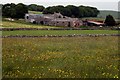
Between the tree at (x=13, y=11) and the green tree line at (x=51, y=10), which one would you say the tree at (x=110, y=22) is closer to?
the green tree line at (x=51, y=10)

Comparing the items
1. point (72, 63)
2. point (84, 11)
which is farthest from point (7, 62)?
point (84, 11)

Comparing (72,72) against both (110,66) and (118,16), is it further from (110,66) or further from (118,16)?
(118,16)

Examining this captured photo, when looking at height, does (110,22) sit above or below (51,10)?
below

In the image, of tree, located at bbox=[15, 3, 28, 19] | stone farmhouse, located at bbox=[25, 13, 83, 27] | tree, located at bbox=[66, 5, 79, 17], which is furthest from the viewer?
tree, located at bbox=[66, 5, 79, 17]

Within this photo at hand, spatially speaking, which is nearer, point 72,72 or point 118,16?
point 72,72

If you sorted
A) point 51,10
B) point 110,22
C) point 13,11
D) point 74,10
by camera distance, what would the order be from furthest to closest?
point 51,10 → point 74,10 → point 13,11 → point 110,22

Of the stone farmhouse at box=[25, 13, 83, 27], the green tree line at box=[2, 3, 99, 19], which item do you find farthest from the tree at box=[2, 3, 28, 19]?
the stone farmhouse at box=[25, 13, 83, 27]

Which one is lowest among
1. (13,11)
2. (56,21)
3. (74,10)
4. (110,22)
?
(110,22)

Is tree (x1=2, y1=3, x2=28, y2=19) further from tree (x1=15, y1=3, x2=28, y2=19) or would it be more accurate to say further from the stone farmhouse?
the stone farmhouse

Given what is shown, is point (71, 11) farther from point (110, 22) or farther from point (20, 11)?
point (110, 22)

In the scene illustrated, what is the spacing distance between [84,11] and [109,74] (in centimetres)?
9590

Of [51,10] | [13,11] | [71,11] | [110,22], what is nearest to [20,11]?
[13,11]

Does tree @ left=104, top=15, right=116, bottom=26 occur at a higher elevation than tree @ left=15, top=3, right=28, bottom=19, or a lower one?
lower

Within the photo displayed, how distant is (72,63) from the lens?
16047mm
